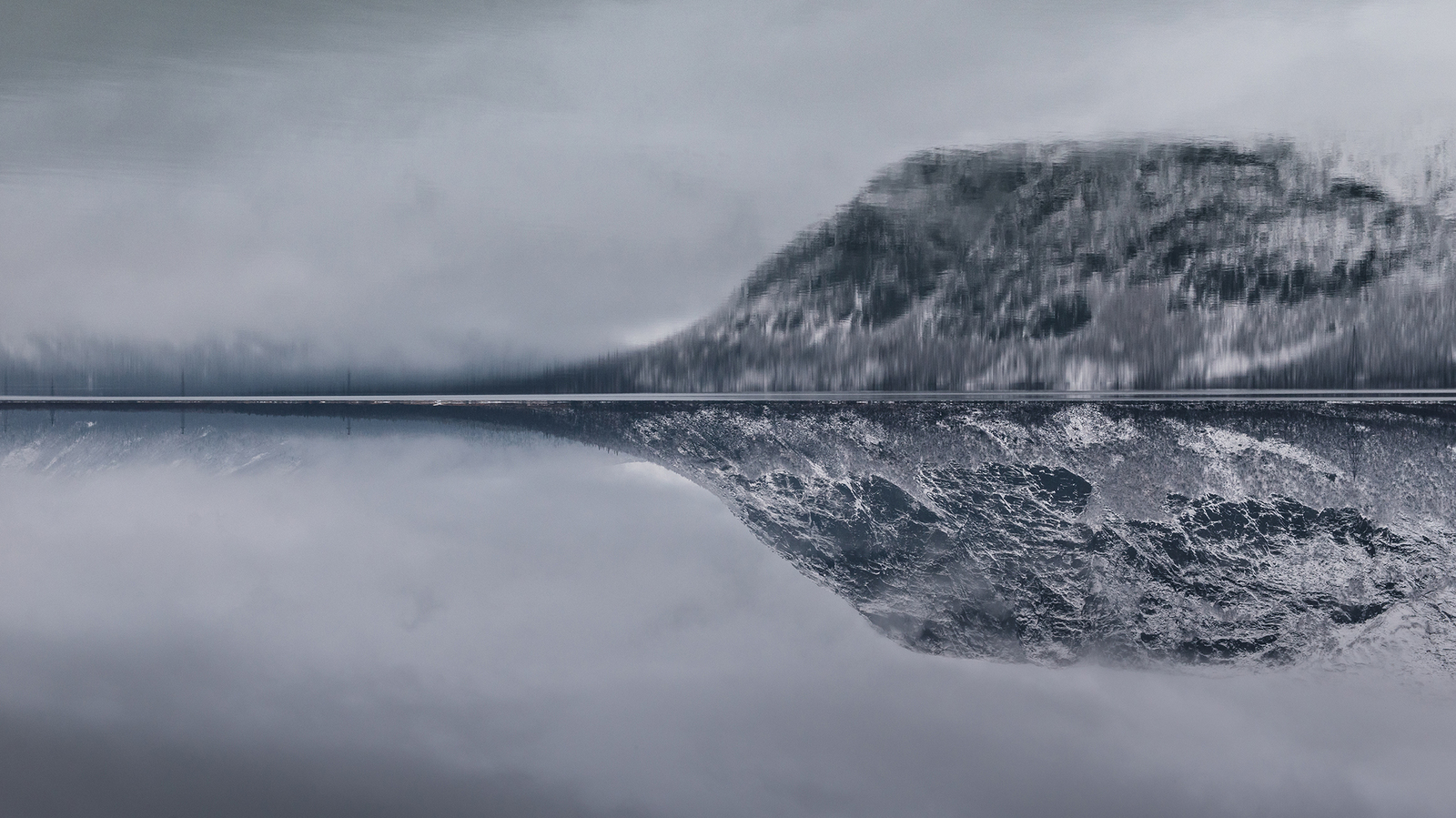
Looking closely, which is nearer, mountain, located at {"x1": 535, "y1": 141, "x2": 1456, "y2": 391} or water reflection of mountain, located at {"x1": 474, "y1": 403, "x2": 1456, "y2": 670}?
water reflection of mountain, located at {"x1": 474, "y1": 403, "x2": 1456, "y2": 670}

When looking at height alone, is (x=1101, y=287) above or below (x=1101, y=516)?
above

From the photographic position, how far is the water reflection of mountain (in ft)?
15.7

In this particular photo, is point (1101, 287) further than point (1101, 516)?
Yes

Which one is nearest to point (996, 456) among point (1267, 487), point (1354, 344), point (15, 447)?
point (1267, 487)

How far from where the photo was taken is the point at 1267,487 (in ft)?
22.4

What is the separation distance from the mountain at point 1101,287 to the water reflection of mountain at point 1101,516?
0.63 m

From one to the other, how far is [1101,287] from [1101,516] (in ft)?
13.3

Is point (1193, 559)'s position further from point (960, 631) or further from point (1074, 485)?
point (960, 631)

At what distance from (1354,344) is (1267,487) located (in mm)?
3224

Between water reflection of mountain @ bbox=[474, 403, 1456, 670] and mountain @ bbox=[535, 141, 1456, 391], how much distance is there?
0.63 metres

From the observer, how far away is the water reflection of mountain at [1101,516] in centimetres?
478

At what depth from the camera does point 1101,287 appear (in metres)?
9.52

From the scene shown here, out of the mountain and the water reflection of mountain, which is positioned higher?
the mountain

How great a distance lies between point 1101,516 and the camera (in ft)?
22.5
